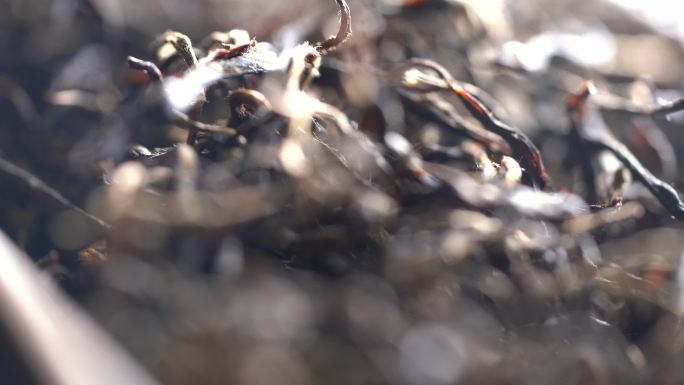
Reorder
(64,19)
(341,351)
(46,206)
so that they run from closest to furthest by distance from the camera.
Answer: (341,351) < (46,206) < (64,19)

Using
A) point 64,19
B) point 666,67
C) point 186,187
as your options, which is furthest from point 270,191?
point 666,67

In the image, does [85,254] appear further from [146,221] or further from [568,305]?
[568,305]

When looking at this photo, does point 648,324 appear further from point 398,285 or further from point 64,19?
point 64,19

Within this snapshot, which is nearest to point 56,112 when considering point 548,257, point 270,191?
point 270,191

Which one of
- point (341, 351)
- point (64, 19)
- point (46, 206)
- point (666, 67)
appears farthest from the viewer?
point (666, 67)

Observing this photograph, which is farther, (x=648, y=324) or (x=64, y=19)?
(x=64, y=19)

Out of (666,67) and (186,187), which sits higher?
(186,187)
